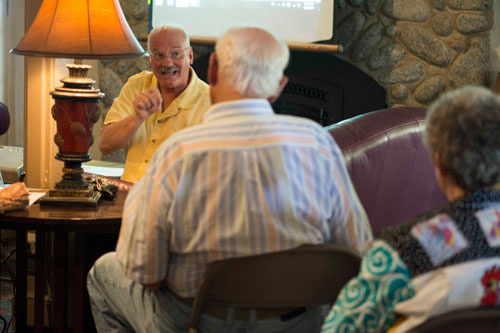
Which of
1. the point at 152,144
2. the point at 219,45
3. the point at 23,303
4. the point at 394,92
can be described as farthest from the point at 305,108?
the point at 219,45

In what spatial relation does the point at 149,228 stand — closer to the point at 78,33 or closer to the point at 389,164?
the point at 78,33

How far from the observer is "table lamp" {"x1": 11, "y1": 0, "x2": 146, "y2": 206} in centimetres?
216

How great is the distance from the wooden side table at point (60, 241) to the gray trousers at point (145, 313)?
0.23 meters

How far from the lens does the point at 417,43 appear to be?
4.06 meters

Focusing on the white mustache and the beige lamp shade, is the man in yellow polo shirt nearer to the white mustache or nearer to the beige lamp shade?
the white mustache

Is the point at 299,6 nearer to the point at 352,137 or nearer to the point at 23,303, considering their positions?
the point at 352,137

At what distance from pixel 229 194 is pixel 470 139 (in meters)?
0.51

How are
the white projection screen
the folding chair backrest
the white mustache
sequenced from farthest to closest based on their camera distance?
the white projection screen
the white mustache
the folding chair backrest

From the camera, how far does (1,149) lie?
4371 mm

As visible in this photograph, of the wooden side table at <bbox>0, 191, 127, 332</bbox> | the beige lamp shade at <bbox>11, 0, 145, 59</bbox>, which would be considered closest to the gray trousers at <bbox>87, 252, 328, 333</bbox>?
the wooden side table at <bbox>0, 191, 127, 332</bbox>

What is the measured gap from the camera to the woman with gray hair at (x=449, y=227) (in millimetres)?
1296

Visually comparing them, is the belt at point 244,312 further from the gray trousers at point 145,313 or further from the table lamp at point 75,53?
the table lamp at point 75,53

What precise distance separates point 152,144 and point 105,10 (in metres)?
0.67

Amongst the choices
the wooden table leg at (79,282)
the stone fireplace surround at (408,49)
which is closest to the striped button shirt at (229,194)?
the wooden table leg at (79,282)
